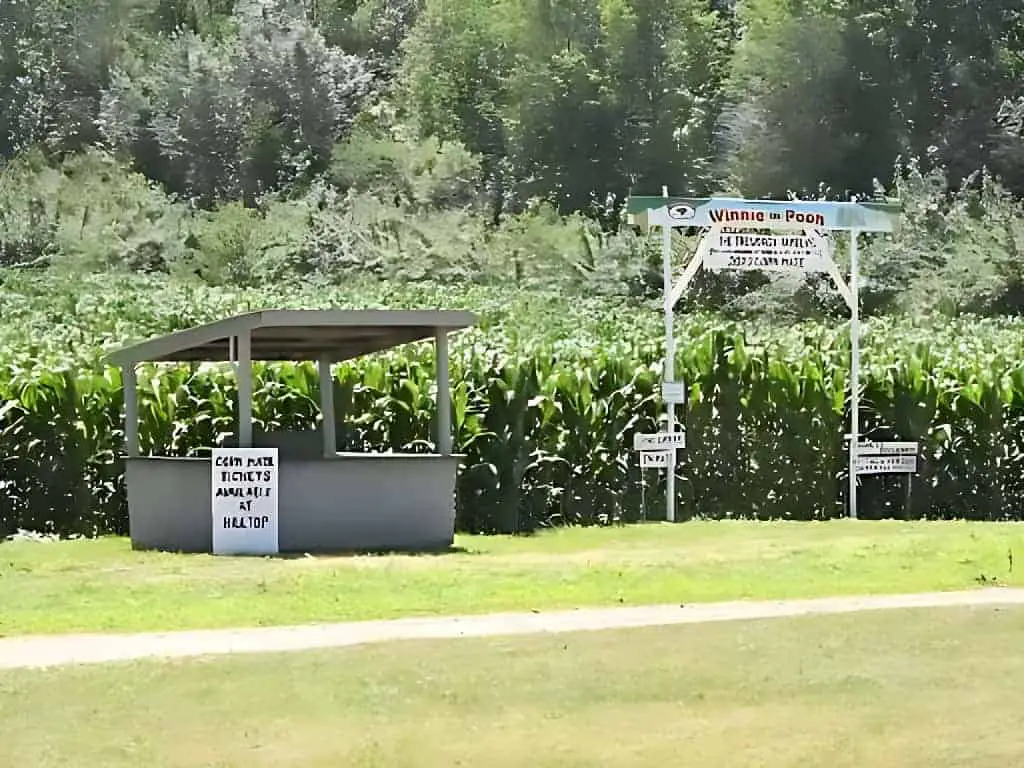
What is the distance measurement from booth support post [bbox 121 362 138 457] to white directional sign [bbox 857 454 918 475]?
858 cm

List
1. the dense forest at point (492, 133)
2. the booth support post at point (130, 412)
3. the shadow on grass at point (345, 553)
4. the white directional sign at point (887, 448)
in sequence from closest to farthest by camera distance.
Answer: the shadow on grass at point (345, 553), the booth support post at point (130, 412), the white directional sign at point (887, 448), the dense forest at point (492, 133)

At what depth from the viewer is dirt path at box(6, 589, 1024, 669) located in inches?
369

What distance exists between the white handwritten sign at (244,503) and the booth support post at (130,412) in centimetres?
182

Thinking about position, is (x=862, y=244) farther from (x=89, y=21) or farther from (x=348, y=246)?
(x=89, y=21)

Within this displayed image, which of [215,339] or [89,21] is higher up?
[89,21]

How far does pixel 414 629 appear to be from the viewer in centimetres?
1021

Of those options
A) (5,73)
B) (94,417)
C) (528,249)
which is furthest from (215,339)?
(5,73)

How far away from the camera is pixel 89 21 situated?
9281 cm

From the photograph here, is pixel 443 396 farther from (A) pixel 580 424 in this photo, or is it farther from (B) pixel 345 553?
(A) pixel 580 424

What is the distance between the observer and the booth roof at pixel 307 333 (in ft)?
45.6

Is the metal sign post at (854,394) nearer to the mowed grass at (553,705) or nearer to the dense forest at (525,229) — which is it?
the dense forest at (525,229)

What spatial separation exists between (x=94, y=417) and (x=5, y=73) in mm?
76181

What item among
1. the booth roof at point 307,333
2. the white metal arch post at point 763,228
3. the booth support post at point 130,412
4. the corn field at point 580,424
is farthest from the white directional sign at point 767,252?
the booth support post at point 130,412

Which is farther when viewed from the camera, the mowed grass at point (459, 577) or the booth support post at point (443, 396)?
the booth support post at point (443, 396)
